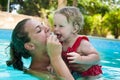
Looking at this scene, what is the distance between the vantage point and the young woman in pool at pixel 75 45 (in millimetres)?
2623

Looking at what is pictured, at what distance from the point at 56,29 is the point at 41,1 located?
2816cm

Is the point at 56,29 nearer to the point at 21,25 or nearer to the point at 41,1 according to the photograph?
the point at 21,25

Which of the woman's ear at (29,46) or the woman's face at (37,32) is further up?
the woman's face at (37,32)

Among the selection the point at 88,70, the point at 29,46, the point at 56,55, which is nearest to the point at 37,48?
the point at 29,46

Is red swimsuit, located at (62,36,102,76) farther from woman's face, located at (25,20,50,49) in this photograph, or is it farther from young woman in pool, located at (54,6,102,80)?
woman's face, located at (25,20,50,49)

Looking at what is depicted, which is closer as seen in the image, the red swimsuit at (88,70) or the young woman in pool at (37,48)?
the young woman in pool at (37,48)

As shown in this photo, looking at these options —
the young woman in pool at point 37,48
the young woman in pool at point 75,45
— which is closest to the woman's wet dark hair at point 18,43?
the young woman in pool at point 37,48

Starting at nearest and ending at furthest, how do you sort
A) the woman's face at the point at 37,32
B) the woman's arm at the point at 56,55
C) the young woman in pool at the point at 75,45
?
the woman's arm at the point at 56,55, the woman's face at the point at 37,32, the young woman in pool at the point at 75,45

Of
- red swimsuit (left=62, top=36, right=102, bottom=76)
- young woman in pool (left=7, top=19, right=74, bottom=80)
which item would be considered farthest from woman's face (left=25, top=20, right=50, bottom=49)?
red swimsuit (left=62, top=36, right=102, bottom=76)

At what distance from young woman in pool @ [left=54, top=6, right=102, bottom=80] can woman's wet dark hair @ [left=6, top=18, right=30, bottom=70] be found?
0.27 metres

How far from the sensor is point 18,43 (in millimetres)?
2553

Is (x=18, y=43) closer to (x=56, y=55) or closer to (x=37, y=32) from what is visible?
(x=37, y=32)

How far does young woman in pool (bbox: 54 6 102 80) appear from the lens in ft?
8.61

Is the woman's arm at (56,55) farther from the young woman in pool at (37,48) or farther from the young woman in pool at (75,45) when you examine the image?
the young woman in pool at (75,45)
